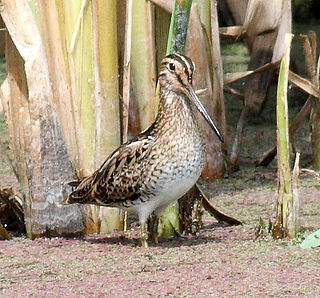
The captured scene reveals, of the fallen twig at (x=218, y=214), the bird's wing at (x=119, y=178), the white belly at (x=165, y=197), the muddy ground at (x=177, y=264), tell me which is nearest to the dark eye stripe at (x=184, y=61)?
the bird's wing at (x=119, y=178)

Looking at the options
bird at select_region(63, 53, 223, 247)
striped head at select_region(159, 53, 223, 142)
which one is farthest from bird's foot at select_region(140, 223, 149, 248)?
striped head at select_region(159, 53, 223, 142)

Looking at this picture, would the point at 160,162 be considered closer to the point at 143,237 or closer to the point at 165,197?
the point at 165,197

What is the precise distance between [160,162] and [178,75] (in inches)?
18.8

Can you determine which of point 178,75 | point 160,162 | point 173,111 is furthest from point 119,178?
point 178,75

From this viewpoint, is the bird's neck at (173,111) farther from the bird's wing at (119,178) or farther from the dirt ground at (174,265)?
the dirt ground at (174,265)

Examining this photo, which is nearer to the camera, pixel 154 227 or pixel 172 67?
pixel 172 67

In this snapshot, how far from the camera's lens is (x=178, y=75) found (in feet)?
15.9

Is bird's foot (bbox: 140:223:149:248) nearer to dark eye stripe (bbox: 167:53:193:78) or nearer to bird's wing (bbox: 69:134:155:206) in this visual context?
bird's wing (bbox: 69:134:155:206)

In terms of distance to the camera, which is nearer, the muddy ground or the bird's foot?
the muddy ground

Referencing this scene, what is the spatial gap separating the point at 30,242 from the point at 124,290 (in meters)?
1.12

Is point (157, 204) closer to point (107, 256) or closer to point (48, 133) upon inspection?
point (107, 256)

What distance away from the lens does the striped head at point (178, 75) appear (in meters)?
4.79

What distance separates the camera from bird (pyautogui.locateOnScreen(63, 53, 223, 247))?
4707 mm

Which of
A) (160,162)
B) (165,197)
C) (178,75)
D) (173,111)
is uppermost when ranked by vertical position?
(178,75)
